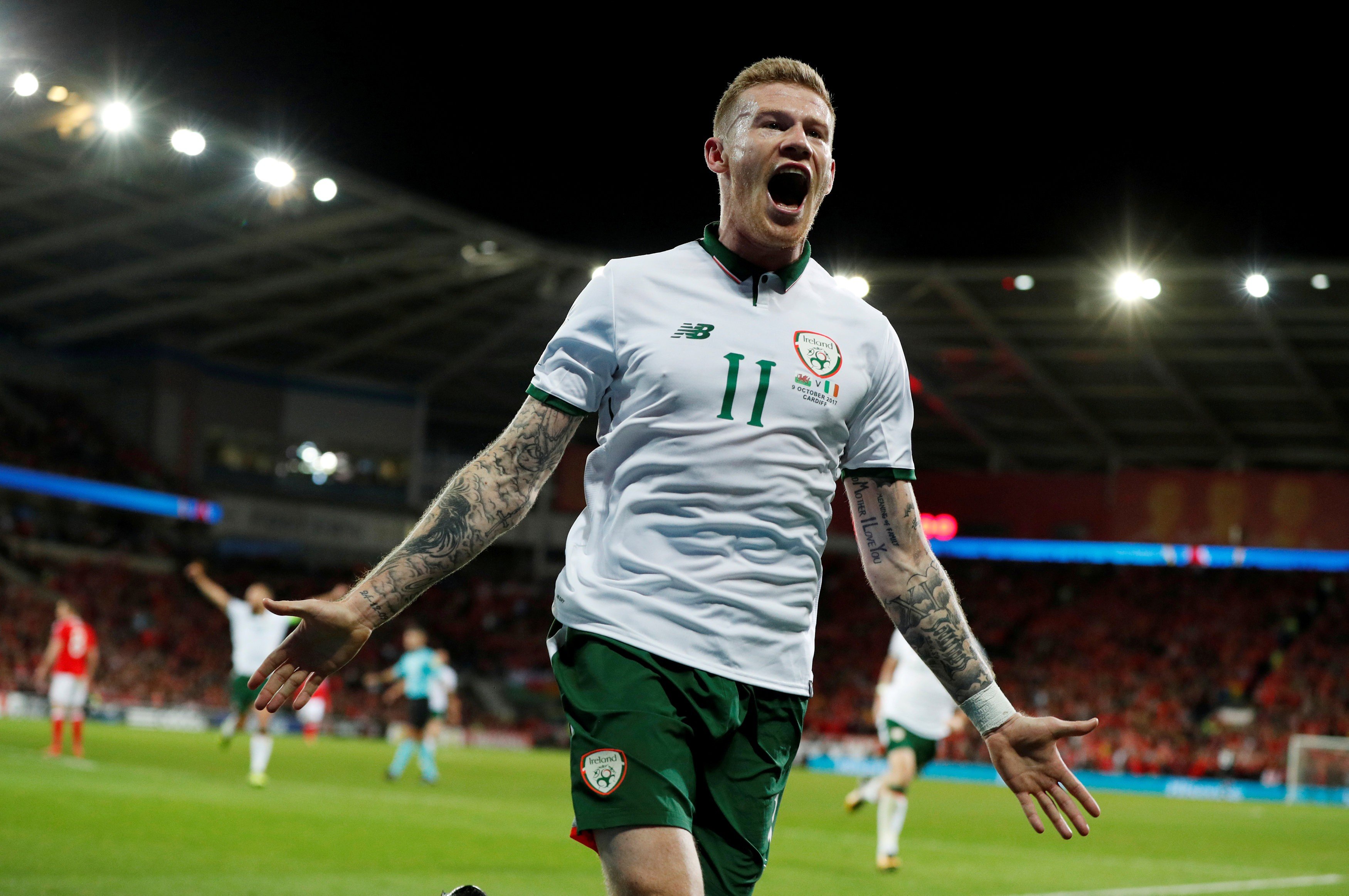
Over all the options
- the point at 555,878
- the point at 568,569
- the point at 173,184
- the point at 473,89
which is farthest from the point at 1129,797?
the point at 568,569

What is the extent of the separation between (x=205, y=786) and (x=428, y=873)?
23.3 ft

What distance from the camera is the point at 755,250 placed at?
3693mm

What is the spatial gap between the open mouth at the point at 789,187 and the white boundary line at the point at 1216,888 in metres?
7.65

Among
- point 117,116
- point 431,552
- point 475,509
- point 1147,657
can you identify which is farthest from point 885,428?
point 1147,657

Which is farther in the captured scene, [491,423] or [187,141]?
[491,423]

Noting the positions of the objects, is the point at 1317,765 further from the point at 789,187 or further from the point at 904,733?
the point at 789,187

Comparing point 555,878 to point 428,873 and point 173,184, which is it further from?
point 173,184

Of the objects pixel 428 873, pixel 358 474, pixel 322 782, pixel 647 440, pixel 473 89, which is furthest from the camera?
pixel 358 474

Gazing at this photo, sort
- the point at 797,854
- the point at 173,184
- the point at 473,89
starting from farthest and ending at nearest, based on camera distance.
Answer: the point at 173,184 < the point at 473,89 < the point at 797,854

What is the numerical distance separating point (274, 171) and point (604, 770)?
2518 centimetres

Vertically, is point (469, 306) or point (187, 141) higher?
point (469, 306)

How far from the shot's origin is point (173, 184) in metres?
30.1

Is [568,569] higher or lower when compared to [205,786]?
higher

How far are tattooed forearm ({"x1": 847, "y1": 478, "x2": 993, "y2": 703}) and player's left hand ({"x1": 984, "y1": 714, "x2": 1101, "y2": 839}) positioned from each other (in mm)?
178
